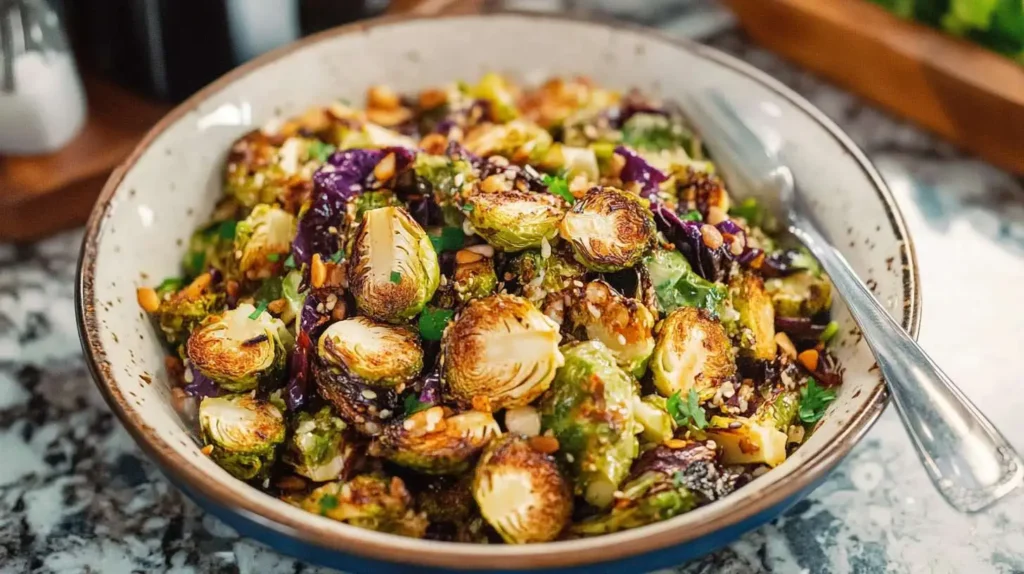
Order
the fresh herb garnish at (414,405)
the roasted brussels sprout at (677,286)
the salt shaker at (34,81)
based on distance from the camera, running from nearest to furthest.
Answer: the fresh herb garnish at (414,405) < the roasted brussels sprout at (677,286) < the salt shaker at (34,81)

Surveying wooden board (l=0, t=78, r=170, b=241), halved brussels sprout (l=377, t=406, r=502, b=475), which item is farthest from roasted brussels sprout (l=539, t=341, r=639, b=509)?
wooden board (l=0, t=78, r=170, b=241)

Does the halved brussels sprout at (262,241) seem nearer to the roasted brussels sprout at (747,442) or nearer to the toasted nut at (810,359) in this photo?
the roasted brussels sprout at (747,442)

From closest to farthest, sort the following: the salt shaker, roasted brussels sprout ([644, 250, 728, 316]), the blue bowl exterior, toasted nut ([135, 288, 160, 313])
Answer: the blue bowl exterior, roasted brussels sprout ([644, 250, 728, 316]), toasted nut ([135, 288, 160, 313]), the salt shaker

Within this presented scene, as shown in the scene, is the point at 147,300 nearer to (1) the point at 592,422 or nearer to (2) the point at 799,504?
(1) the point at 592,422

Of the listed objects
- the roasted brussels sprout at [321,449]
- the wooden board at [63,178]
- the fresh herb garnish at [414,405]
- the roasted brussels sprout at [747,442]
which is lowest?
the wooden board at [63,178]

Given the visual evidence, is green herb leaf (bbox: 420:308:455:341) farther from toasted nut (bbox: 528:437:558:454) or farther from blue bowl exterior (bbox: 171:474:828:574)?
blue bowl exterior (bbox: 171:474:828:574)

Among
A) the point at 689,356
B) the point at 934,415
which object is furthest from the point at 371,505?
the point at 934,415

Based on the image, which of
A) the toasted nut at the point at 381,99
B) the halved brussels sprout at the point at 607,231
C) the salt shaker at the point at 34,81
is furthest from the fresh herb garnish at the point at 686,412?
the salt shaker at the point at 34,81

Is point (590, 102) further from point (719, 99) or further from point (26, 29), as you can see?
point (26, 29)
